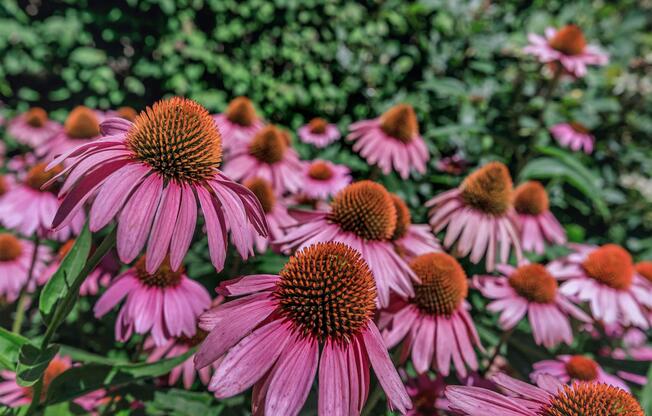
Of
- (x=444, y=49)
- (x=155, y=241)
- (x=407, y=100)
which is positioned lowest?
(x=155, y=241)

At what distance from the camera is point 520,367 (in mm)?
1441

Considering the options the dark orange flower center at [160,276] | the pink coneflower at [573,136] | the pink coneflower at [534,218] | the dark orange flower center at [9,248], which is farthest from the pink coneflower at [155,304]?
the pink coneflower at [573,136]

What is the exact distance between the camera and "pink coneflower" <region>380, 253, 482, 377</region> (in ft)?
3.30

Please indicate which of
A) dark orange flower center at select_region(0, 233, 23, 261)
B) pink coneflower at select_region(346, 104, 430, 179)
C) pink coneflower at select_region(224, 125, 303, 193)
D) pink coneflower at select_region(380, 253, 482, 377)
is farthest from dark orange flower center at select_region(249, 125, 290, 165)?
dark orange flower center at select_region(0, 233, 23, 261)

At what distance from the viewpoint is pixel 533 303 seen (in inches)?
54.2

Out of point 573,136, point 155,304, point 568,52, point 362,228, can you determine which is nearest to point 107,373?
point 155,304

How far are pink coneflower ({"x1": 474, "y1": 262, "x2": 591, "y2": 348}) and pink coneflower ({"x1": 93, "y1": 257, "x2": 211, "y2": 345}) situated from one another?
771 mm

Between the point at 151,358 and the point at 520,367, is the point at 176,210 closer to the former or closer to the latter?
the point at 151,358

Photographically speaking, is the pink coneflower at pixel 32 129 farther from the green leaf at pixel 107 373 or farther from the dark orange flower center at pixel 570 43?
the dark orange flower center at pixel 570 43

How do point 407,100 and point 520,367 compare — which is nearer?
point 520,367

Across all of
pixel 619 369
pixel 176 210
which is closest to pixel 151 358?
pixel 176 210

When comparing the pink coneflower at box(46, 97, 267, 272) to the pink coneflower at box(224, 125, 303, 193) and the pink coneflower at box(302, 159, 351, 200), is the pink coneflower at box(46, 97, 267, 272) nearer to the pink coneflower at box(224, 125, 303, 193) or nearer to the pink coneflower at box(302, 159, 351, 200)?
the pink coneflower at box(224, 125, 303, 193)

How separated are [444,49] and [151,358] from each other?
202 centimetres

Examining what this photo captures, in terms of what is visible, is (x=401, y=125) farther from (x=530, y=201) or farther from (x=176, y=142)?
(x=176, y=142)
